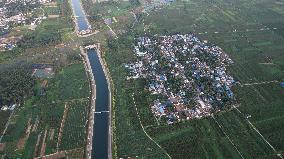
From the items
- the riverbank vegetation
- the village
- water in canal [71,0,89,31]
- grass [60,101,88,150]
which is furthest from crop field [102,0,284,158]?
the village

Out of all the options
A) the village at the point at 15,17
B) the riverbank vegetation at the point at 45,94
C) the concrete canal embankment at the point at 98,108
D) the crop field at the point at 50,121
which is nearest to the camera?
the concrete canal embankment at the point at 98,108

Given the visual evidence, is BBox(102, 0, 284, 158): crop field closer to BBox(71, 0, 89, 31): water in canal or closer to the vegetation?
BBox(71, 0, 89, 31): water in canal

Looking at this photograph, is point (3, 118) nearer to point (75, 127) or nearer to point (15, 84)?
point (15, 84)

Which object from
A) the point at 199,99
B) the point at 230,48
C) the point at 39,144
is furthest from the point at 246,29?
the point at 39,144

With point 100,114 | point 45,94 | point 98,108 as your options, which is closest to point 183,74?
point 98,108

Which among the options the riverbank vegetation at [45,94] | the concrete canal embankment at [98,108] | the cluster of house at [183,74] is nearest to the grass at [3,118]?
the riverbank vegetation at [45,94]

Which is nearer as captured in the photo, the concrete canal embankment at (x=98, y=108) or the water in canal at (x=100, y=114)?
the water in canal at (x=100, y=114)

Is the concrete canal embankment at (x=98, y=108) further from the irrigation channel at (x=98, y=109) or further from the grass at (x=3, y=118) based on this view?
the grass at (x=3, y=118)
